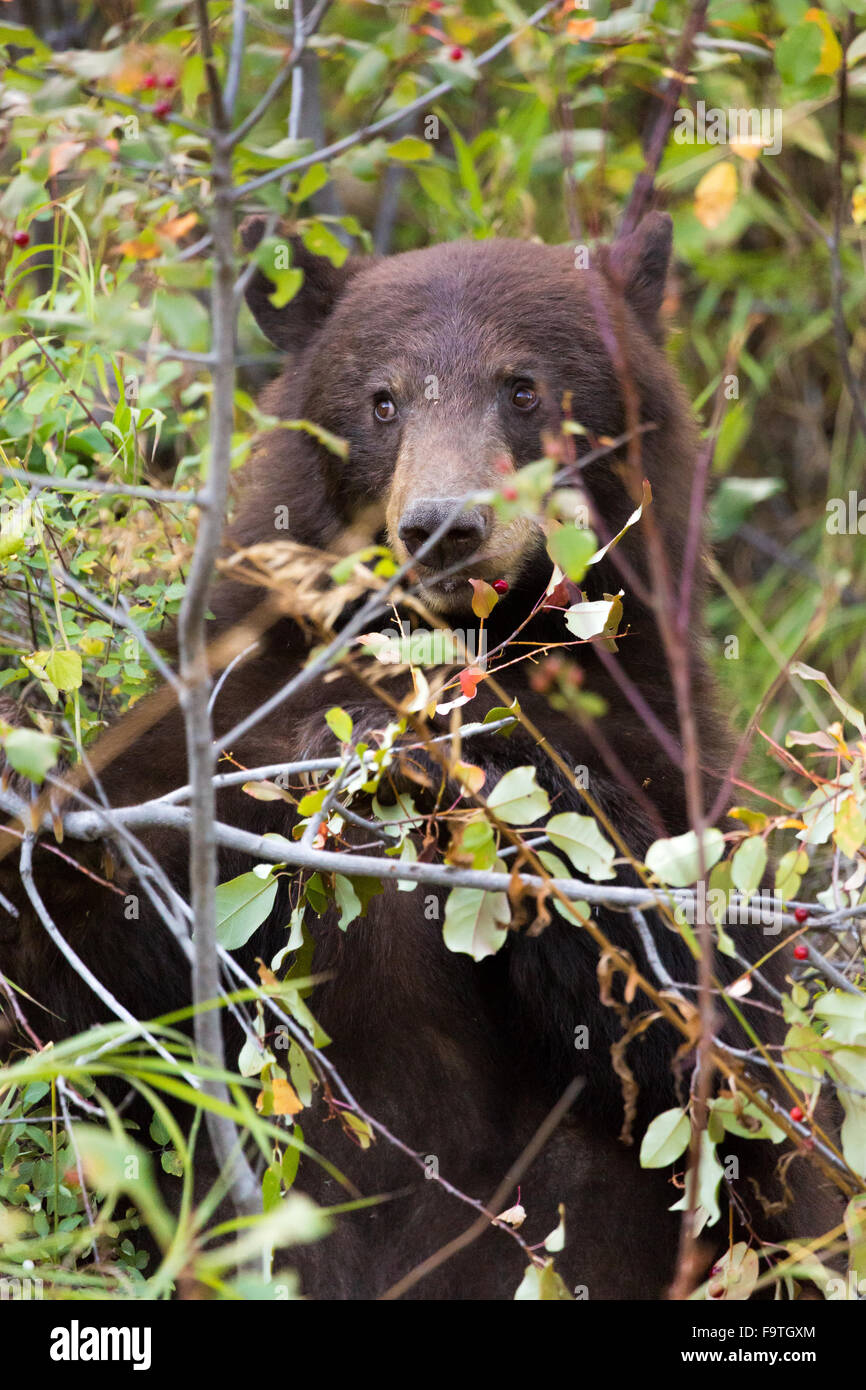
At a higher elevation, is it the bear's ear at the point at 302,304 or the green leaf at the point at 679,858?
the bear's ear at the point at 302,304

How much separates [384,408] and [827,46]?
1181mm

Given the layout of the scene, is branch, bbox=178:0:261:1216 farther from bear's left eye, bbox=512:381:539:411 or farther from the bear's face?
bear's left eye, bbox=512:381:539:411

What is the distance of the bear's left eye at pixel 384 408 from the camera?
3.27m

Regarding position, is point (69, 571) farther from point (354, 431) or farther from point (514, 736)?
point (514, 736)

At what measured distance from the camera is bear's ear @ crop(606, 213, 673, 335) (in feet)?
11.6

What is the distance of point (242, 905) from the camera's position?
2379mm

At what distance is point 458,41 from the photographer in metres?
2.16

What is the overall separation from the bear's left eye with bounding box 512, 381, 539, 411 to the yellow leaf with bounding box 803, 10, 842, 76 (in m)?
0.90

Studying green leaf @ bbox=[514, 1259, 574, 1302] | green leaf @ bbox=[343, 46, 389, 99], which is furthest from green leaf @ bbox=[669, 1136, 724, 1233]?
green leaf @ bbox=[343, 46, 389, 99]

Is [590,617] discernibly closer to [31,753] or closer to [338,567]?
[338,567]

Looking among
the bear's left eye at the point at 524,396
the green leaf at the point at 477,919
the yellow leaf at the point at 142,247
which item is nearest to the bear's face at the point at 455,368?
the bear's left eye at the point at 524,396

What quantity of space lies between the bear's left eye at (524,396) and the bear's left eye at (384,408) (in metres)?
0.26

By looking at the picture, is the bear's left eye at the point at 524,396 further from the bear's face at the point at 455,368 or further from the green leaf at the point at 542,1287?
the green leaf at the point at 542,1287
